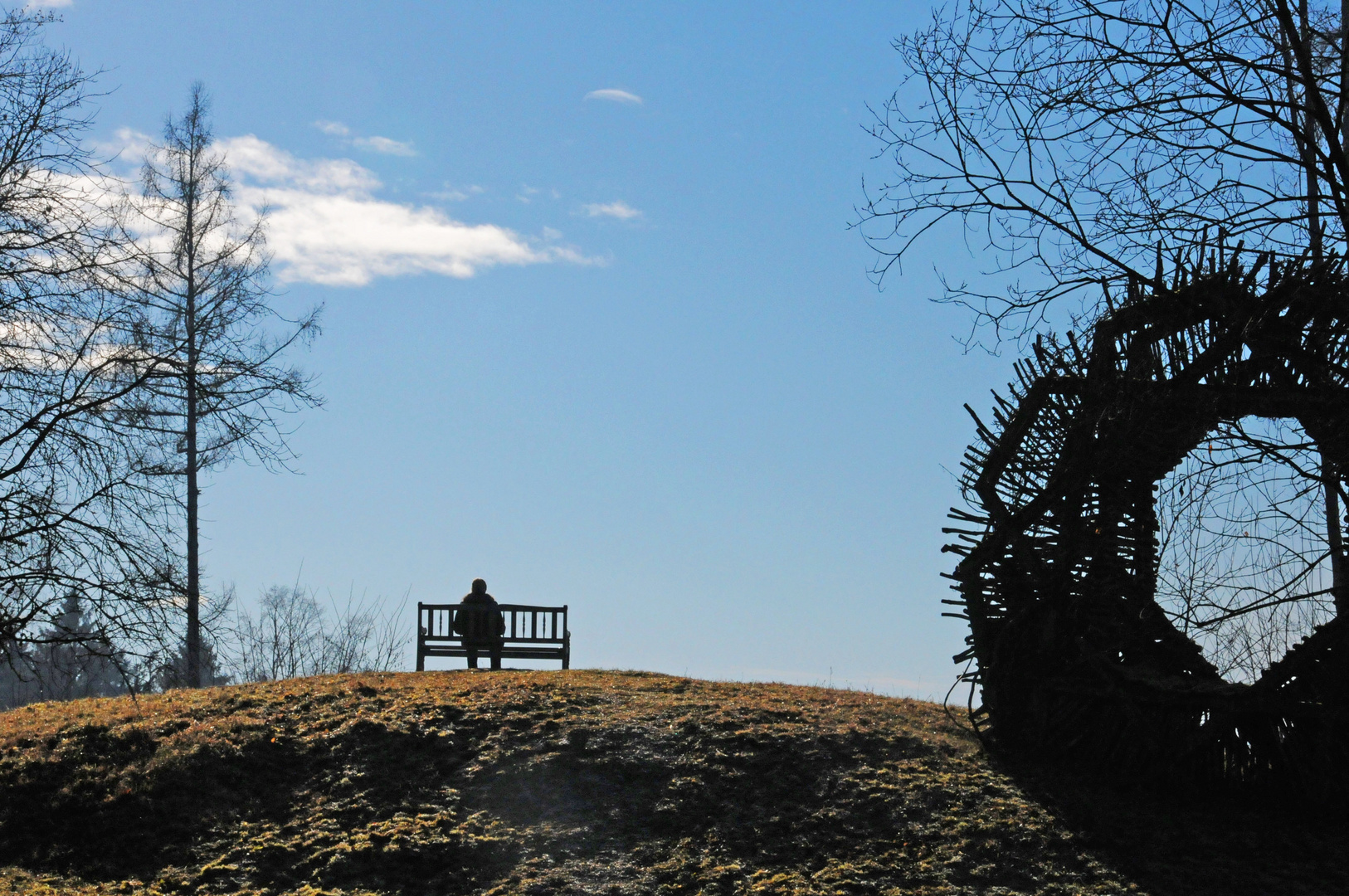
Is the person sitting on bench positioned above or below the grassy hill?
above

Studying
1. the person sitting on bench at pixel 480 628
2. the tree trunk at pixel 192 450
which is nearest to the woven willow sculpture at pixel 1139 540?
the person sitting on bench at pixel 480 628

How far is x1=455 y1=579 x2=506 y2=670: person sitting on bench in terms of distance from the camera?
1376cm

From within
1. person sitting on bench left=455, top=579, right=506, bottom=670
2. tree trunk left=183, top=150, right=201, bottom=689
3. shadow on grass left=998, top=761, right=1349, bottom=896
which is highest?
tree trunk left=183, top=150, right=201, bottom=689

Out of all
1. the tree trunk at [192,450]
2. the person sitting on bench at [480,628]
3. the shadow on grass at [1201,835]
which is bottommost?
the shadow on grass at [1201,835]

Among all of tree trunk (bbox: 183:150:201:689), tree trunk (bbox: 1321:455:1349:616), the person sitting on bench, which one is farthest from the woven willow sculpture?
tree trunk (bbox: 183:150:201:689)

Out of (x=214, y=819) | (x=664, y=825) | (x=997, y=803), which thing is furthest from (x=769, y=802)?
(x=214, y=819)

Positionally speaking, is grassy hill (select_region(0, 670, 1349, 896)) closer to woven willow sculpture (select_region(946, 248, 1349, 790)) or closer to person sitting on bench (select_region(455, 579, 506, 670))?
woven willow sculpture (select_region(946, 248, 1349, 790))

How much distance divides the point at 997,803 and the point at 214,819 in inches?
195

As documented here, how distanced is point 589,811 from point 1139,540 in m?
4.11

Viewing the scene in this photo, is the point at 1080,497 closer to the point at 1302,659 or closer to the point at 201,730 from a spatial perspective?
the point at 1302,659

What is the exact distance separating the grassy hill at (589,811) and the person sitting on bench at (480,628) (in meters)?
4.61

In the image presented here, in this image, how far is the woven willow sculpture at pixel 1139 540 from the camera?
22.8 ft

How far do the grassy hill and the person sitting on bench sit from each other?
4.61 meters

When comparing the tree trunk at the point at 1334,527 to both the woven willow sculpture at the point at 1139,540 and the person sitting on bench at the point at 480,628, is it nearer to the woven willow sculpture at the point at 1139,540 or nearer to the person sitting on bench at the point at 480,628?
the woven willow sculpture at the point at 1139,540
